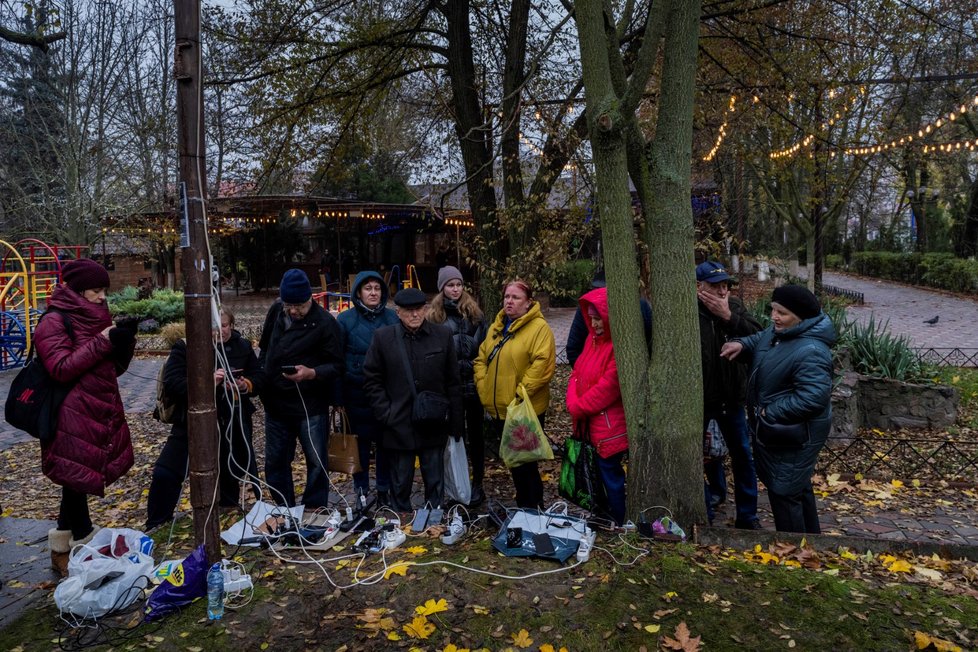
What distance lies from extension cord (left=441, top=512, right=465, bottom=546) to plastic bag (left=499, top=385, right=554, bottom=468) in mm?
578

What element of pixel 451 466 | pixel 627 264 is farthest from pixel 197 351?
pixel 627 264

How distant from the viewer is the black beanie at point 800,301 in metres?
4.04

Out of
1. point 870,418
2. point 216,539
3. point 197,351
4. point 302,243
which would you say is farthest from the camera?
point 302,243

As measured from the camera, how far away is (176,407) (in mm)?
4723

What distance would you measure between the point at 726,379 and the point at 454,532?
7.16 feet

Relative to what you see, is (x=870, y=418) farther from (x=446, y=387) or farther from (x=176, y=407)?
(x=176, y=407)

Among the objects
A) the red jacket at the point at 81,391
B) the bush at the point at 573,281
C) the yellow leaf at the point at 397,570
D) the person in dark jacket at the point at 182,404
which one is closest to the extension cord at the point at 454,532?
the yellow leaf at the point at 397,570

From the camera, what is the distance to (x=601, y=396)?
460 cm

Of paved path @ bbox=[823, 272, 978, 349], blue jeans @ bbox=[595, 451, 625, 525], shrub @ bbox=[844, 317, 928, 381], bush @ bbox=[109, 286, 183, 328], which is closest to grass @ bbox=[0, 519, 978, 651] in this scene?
blue jeans @ bbox=[595, 451, 625, 525]

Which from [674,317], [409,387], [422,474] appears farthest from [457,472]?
[674,317]

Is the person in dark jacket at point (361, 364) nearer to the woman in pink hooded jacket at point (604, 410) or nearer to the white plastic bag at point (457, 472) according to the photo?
the white plastic bag at point (457, 472)

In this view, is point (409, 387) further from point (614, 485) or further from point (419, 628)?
point (419, 628)

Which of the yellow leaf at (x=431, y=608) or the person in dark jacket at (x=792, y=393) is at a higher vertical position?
the person in dark jacket at (x=792, y=393)

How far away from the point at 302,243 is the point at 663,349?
85.6 feet
